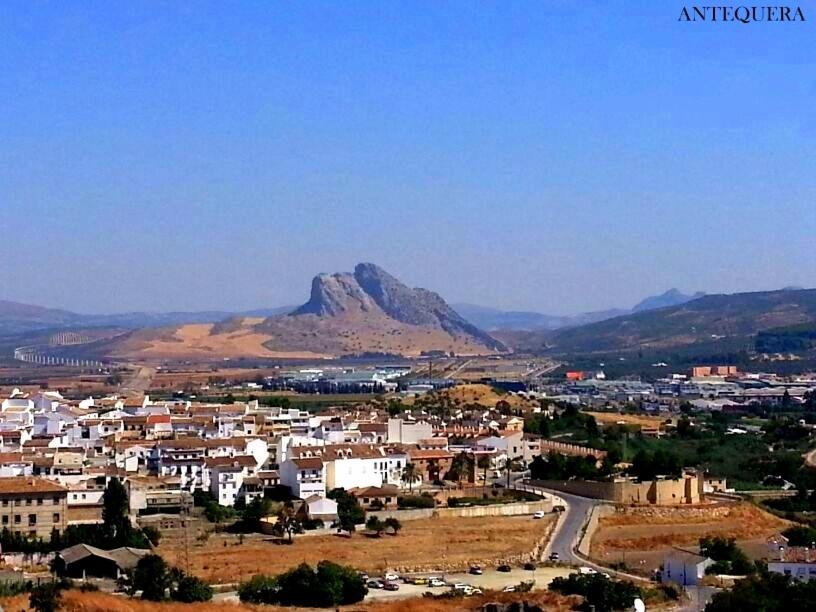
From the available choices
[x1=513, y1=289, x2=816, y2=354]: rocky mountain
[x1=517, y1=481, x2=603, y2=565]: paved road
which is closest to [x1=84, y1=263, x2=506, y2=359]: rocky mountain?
[x1=513, y1=289, x2=816, y2=354]: rocky mountain

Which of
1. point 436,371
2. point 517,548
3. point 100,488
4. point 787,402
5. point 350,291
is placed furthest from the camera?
point 350,291

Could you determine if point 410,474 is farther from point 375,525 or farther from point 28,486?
point 28,486

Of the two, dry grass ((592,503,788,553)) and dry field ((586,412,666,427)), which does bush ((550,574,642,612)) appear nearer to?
dry grass ((592,503,788,553))

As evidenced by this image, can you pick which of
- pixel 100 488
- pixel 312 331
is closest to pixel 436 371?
pixel 312 331

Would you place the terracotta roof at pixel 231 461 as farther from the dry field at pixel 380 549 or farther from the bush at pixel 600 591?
the bush at pixel 600 591

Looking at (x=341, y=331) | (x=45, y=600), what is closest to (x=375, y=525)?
(x=45, y=600)

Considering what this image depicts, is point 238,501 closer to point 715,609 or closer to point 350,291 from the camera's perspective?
point 715,609
